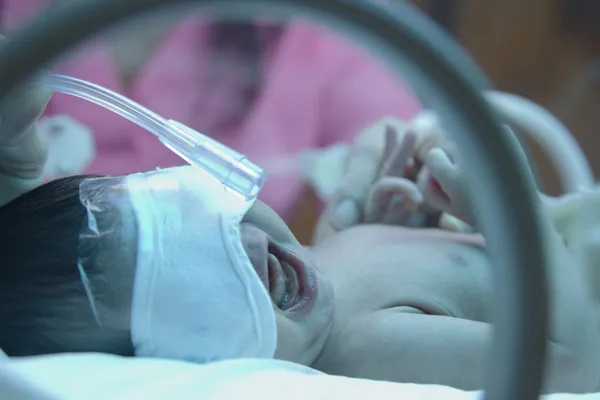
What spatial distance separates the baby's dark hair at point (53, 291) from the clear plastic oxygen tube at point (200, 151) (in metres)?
0.08

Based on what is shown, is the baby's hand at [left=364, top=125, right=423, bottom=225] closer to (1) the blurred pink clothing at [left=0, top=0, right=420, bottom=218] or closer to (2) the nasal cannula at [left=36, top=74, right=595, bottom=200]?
(2) the nasal cannula at [left=36, top=74, right=595, bottom=200]

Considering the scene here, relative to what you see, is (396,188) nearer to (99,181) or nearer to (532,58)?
(99,181)

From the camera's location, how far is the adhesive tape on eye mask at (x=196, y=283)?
49 cm

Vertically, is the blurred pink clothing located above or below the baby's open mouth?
above

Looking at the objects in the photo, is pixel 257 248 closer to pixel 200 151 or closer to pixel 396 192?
pixel 200 151

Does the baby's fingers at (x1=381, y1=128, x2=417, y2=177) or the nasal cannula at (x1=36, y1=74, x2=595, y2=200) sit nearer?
the nasal cannula at (x1=36, y1=74, x2=595, y2=200)

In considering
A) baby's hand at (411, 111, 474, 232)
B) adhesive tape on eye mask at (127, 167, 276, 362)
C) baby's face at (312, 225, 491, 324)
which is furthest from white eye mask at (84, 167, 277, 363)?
baby's hand at (411, 111, 474, 232)

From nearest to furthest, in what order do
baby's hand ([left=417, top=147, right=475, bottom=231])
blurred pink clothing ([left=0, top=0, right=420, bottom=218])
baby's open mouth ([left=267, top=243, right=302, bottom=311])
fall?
baby's open mouth ([left=267, top=243, right=302, bottom=311]) → baby's hand ([left=417, top=147, right=475, bottom=231]) → blurred pink clothing ([left=0, top=0, right=420, bottom=218])

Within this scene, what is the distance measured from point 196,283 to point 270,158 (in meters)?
0.76

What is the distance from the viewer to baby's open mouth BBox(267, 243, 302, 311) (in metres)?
0.55

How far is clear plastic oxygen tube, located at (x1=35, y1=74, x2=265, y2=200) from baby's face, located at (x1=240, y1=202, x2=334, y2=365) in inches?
1.7

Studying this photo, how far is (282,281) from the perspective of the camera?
22.1 inches

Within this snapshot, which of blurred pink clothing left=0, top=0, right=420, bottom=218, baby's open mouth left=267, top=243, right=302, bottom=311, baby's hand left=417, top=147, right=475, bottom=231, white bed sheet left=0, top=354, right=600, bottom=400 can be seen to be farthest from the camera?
blurred pink clothing left=0, top=0, right=420, bottom=218

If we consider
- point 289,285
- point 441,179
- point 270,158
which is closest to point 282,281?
point 289,285
